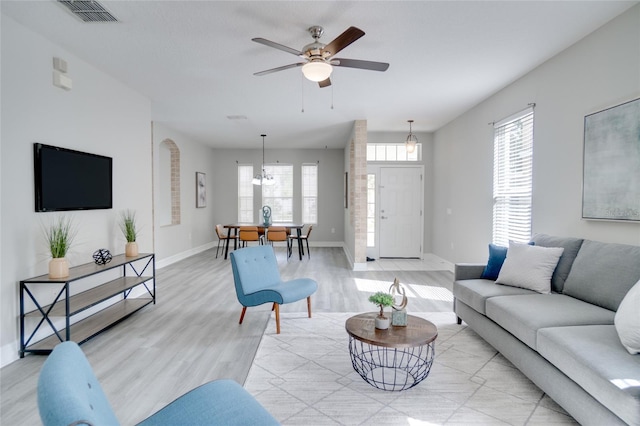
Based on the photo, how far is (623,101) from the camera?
103 inches

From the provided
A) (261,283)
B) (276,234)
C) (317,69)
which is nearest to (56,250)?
(261,283)

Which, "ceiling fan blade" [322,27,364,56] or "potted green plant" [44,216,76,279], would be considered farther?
"potted green plant" [44,216,76,279]

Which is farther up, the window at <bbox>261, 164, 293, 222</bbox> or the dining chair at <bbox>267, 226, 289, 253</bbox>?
the window at <bbox>261, 164, 293, 222</bbox>

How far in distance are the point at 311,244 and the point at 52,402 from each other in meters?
8.65

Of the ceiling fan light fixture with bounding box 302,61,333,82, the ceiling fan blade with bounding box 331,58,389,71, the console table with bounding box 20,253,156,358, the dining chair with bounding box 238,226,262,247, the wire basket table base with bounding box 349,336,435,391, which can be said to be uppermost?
the ceiling fan blade with bounding box 331,58,389,71

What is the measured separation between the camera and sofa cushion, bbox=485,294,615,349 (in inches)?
84.6

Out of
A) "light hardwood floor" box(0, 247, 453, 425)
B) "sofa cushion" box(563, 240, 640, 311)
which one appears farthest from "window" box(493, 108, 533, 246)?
"sofa cushion" box(563, 240, 640, 311)

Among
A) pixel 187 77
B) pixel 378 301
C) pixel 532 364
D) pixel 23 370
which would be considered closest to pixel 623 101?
pixel 532 364

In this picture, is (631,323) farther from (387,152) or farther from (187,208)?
(187,208)

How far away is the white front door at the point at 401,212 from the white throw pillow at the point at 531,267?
425cm

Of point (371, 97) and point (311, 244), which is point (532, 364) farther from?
point (311, 244)

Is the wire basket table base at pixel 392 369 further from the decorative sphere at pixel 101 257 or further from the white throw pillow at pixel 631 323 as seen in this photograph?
the decorative sphere at pixel 101 257

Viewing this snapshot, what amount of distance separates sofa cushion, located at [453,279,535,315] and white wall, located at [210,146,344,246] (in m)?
6.18

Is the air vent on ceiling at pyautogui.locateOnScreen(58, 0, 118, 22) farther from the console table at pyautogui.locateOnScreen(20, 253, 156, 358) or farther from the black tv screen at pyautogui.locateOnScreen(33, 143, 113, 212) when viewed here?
the console table at pyautogui.locateOnScreen(20, 253, 156, 358)
